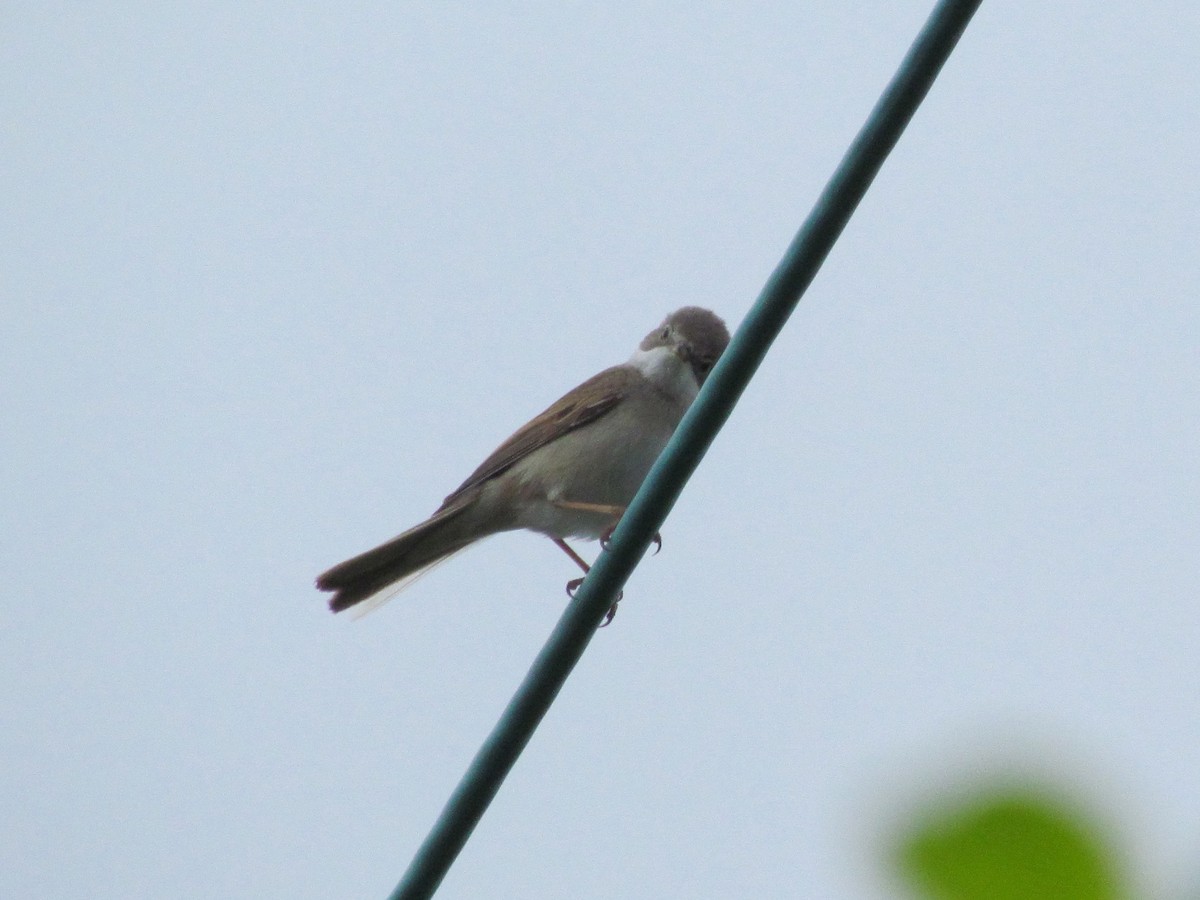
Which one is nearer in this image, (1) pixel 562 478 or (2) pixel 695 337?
(1) pixel 562 478

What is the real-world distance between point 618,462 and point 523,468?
475 millimetres

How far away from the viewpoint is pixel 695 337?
6.52m

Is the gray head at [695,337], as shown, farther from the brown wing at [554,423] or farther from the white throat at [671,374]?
the brown wing at [554,423]

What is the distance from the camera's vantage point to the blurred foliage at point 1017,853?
0.90m

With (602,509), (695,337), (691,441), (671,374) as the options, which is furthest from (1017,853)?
(695,337)

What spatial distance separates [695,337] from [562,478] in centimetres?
115

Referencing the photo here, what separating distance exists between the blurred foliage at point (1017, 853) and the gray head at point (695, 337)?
5406 millimetres

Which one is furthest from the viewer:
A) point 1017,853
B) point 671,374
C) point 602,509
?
point 671,374

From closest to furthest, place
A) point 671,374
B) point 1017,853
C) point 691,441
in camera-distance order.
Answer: point 1017,853
point 691,441
point 671,374

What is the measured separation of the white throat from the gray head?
0.11 ft

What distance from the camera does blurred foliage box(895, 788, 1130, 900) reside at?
90 cm

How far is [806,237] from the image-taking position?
2.29 metres

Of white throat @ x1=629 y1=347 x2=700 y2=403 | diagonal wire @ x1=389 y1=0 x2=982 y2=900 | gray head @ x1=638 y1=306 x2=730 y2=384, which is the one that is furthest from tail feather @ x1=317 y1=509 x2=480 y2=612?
diagonal wire @ x1=389 y1=0 x2=982 y2=900

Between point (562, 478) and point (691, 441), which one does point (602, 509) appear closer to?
point (562, 478)
